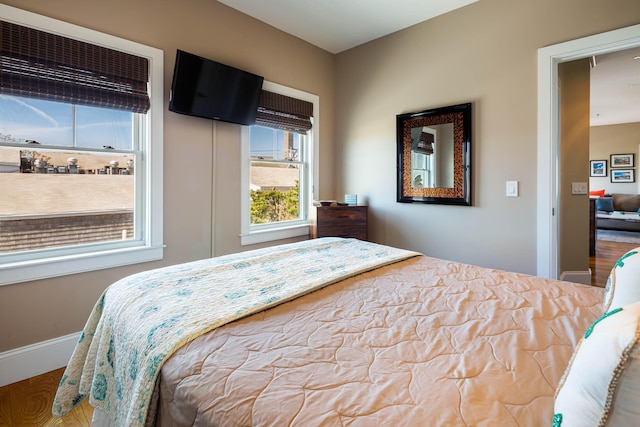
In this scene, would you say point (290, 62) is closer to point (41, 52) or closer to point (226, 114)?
point (226, 114)

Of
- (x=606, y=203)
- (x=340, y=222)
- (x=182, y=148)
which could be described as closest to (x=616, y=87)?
(x=606, y=203)

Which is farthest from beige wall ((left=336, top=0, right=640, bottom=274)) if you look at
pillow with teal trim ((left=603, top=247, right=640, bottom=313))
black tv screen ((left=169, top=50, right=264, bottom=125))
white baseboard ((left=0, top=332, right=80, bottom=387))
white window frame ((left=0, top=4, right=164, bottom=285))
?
white baseboard ((left=0, top=332, right=80, bottom=387))

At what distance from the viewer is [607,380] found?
485 mm

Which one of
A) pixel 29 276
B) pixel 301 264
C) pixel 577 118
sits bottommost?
pixel 29 276

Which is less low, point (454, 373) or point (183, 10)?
point (183, 10)

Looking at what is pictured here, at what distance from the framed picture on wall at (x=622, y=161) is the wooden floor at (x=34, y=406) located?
11.6 meters

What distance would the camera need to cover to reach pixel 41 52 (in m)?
1.95

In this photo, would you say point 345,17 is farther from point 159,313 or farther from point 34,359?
point 34,359

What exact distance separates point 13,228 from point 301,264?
5.89ft

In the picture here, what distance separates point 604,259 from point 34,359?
6560 mm

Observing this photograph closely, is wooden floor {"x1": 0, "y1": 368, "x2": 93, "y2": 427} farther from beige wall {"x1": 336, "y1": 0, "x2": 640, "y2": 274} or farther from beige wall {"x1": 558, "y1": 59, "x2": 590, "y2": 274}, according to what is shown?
beige wall {"x1": 558, "y1": 59, "x2": 590, "y2": 274}

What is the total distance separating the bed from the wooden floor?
43 cm

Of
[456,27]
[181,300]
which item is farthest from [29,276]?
[456,27]

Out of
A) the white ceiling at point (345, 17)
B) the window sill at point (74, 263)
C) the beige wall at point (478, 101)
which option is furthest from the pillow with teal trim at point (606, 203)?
the window sill at point (74, 263)
